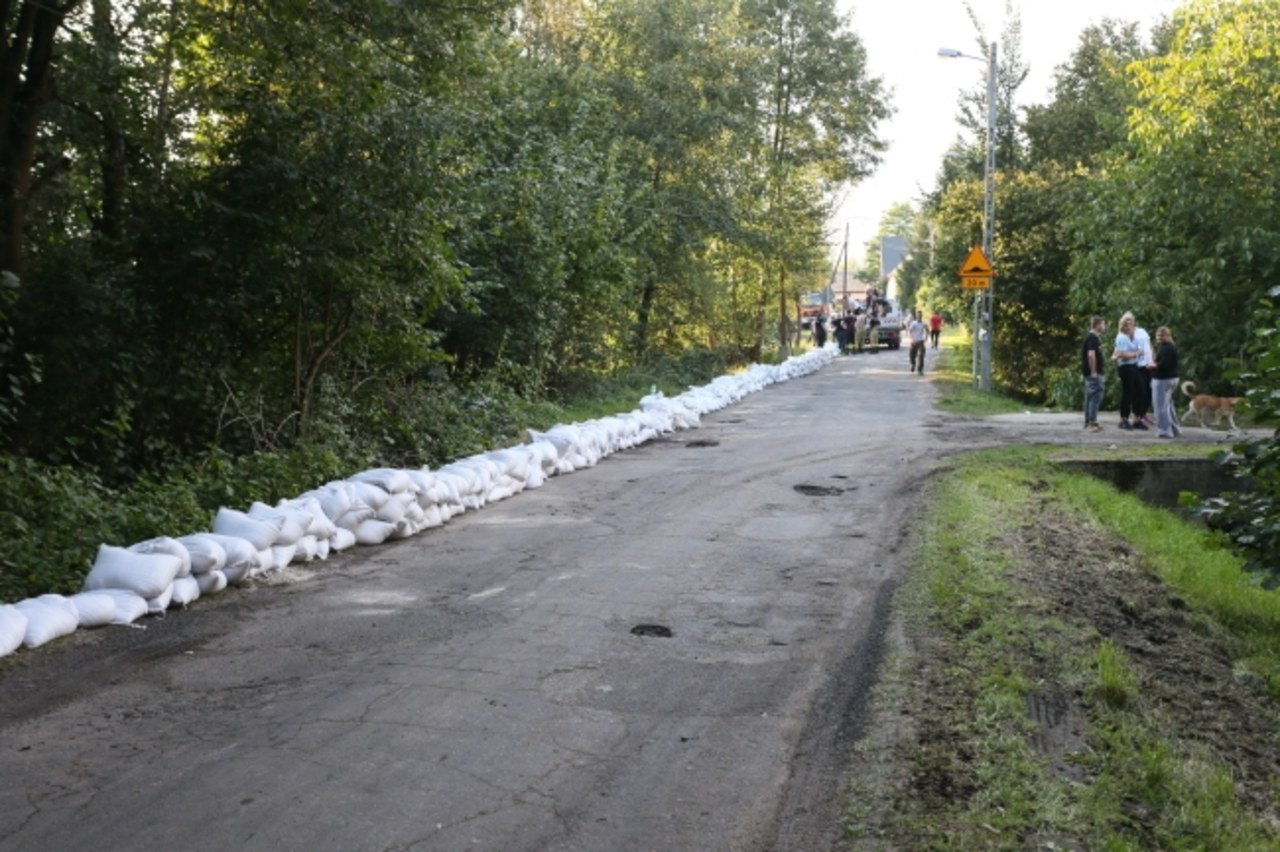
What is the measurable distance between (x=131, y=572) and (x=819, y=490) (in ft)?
26.2

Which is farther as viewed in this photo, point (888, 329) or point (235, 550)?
point (888, 329)

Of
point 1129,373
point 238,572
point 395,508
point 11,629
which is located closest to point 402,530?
point 395,508

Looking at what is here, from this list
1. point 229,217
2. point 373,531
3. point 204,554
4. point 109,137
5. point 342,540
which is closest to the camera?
point 204,554

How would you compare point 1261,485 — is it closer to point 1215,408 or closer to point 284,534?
point 284,534

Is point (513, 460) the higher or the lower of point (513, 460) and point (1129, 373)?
the lower

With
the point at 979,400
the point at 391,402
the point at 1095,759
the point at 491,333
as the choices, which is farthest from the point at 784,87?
the point at 1095,759

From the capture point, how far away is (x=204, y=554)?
8.96m

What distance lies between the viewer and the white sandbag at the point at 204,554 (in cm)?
895

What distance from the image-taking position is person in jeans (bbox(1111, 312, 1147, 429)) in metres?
21.3

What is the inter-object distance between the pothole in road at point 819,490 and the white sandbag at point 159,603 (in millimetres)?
7404

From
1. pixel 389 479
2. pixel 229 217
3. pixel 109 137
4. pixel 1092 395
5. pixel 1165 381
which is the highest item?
pixel 109 137

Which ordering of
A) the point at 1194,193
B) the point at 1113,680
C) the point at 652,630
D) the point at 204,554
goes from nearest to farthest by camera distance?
the point at 1113,680, the point at 652,630, the point at 204,554, the point at 1194,193

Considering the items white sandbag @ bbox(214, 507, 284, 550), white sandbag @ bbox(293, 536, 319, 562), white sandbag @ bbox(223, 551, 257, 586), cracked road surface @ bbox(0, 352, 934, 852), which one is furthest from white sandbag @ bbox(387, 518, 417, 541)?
white sandbag @ bbox(223, 551, 257, 586)

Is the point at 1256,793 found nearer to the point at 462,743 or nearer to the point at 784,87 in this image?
the point at 462,743
